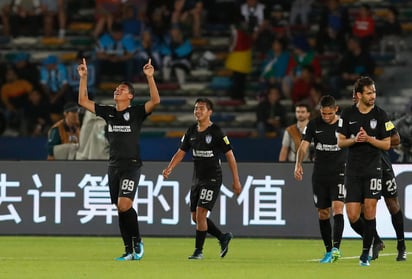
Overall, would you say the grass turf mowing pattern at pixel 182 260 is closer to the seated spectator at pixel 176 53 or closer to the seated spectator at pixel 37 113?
the seated spectator at pixel 37 113

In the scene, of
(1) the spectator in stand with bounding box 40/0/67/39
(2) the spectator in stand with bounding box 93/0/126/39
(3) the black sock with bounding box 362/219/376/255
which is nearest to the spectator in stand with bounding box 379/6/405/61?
(2) the spectator in stand with bounding box 93/0/126/39

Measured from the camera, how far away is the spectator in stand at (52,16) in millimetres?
31250

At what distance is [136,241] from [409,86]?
14032mm

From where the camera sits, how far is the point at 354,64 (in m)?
28.9

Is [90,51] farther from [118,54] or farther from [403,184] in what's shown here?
[403,184]

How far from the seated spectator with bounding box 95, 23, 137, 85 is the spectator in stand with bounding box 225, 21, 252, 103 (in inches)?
81.8

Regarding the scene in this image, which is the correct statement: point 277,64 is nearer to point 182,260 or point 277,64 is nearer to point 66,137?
point 66,137

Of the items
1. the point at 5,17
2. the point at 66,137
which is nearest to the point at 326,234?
Answer: the point at 66,137

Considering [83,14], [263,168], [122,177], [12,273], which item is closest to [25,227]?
Result: [263,168]

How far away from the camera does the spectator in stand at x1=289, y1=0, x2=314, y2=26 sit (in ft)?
102

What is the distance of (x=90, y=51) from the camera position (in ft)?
101

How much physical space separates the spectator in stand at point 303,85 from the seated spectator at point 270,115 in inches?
27.5

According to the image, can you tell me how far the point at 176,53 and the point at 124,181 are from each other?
1331 cm

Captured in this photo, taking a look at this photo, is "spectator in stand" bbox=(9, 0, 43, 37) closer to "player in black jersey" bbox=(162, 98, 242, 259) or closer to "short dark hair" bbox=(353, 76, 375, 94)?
"player in black jersey" bbox=(162, 98, 242, 259)
